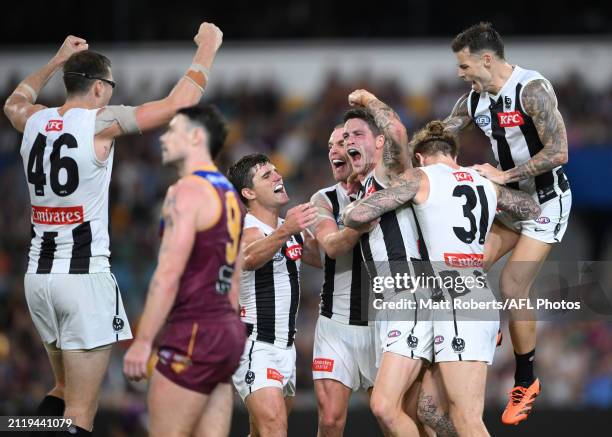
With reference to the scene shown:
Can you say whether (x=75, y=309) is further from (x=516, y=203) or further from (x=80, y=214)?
(x=516, y=203)

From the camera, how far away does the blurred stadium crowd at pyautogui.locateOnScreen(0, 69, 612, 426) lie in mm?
12664

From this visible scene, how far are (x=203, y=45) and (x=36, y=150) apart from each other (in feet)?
4.35

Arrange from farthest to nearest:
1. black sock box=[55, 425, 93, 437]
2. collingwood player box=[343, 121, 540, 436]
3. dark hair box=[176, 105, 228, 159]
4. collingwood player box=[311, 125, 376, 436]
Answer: collingwood player box=[311, 125, 376, 436]
collingwood player box=[343, 121, 540, 436]
black sock box=[55, 425, 93, 437]
dark hair box=[176, 105, 228, 159]

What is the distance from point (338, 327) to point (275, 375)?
0.68 metres

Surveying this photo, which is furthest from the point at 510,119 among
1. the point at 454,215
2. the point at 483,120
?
the point at 454,215

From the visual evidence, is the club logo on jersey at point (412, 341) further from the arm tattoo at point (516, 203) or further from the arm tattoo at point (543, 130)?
the arm tattoo at point (543, 130)

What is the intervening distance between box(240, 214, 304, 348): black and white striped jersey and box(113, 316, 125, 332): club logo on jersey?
1152 mm

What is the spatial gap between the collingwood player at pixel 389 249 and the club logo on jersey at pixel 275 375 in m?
0.77

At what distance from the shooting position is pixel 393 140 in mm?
7324

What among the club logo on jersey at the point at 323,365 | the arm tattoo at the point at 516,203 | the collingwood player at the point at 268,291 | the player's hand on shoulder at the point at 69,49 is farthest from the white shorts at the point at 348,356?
the player's hand on shoulder at the point at 69,49

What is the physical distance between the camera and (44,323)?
21.9ft

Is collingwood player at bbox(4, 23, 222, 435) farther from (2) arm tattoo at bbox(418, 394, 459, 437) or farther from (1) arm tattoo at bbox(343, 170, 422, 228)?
(2) arm tattoo at bbox(418, 394, 459, 437)

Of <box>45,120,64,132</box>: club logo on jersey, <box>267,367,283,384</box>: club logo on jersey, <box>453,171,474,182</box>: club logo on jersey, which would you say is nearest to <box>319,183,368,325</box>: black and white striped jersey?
<box>267,367,283,384</box>: club logo on jersey

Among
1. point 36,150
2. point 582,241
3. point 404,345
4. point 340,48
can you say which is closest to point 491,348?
point 404,345
